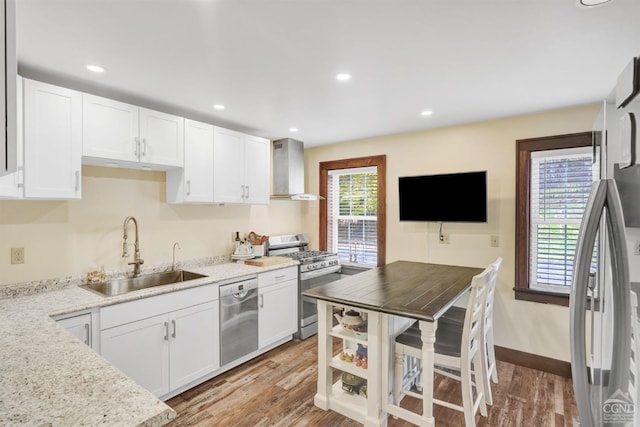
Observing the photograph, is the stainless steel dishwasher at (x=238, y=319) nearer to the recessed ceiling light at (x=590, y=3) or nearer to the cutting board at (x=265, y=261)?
the cutting board at (x=265, y=261)

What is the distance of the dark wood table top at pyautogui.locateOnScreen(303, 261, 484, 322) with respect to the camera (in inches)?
75.1

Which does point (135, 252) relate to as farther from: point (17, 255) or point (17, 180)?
point (17, 180)

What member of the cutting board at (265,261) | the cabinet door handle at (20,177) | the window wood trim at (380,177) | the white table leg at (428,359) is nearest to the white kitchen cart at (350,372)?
the white table leg at (428,359)

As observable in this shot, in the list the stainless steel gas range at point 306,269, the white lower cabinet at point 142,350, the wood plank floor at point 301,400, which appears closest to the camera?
the white lower cabinet at point 142,350

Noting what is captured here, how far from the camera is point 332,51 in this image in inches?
72.5

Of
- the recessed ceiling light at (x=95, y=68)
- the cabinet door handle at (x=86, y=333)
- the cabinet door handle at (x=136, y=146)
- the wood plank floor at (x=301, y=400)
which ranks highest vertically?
the recessed ceiling light at (x=95, y=68)

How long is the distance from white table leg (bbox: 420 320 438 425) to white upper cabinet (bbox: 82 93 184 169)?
240cm

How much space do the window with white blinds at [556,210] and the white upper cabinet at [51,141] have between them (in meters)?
3.83

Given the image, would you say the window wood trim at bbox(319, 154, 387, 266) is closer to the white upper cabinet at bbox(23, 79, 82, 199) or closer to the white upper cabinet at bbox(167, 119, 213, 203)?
the white upper cabinet at bbox(167, 119, 213, 203)

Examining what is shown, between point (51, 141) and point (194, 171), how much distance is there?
41.4 inches

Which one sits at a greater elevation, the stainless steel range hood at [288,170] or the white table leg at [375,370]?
the stainless steel range hood at [288,170]

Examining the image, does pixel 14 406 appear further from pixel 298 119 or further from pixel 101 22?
pixel 298 119

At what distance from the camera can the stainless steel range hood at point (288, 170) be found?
13.1ft

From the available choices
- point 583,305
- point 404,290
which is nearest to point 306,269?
point 404,290
